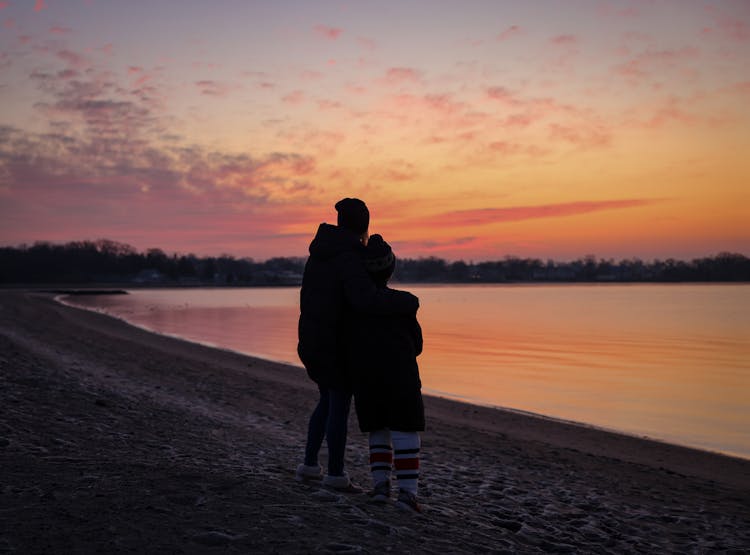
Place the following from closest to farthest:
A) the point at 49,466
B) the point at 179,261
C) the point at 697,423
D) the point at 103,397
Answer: the point at 49,466, the point at 103,397, the point at 697,423, the point at 179,261

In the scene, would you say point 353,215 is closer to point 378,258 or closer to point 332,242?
point 332,242

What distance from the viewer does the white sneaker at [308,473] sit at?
211 inches

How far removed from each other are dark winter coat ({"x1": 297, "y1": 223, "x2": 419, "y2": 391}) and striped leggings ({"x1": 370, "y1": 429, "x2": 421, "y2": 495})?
18.2 inches

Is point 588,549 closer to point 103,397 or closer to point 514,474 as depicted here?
point 514,474

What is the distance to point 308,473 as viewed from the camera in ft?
17.6

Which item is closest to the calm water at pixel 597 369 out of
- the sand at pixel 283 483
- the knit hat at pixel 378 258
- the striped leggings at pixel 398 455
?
the sand at pixel 283 483

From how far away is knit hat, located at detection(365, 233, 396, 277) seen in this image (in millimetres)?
4672

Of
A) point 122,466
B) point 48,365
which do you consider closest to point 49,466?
point 122,466

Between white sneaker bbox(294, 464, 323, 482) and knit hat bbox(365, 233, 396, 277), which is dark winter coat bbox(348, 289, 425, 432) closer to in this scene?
knit hat bbox(365, 233, 396, 277)

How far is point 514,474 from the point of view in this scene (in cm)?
772

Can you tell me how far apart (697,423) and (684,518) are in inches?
337

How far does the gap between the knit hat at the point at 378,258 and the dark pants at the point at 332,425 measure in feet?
3.17

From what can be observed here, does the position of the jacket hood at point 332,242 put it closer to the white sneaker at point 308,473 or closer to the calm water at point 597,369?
the white sneaker at point 308,473

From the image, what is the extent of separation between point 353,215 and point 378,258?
1.21 ft
